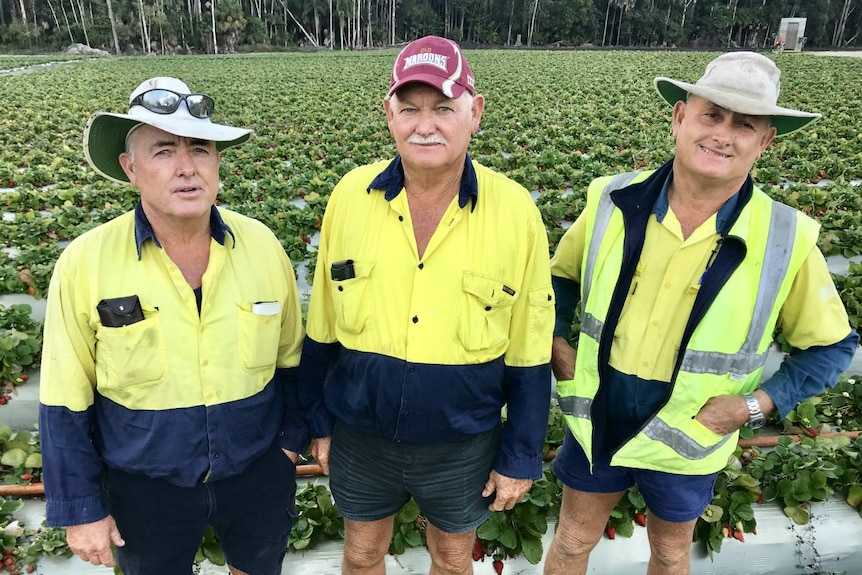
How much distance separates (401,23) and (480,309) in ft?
239

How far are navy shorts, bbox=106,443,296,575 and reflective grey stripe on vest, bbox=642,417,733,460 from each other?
4.13 ft

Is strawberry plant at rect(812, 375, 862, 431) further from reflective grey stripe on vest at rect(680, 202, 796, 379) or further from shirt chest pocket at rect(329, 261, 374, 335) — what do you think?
shirt chest pocket at rect(329, 261, 374, 335)

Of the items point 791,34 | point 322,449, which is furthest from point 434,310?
point 791,34

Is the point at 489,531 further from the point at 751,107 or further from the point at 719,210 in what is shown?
the point at 751,107

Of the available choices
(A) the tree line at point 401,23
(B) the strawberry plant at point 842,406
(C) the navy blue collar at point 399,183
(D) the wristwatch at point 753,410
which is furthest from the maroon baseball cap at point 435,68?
(A) the tree line at point 401,23

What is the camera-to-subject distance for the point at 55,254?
530 centimetres

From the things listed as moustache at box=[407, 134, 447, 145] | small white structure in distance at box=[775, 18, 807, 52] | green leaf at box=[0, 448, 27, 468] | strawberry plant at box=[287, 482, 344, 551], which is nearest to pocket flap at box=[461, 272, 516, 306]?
moustache at box=[407, 134, 447, 145]

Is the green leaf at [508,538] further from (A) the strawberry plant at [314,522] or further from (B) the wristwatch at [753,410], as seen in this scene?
(B) the wristwatch at [753,410]

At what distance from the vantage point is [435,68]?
158cm

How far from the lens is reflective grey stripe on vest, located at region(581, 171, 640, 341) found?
6.40 feet

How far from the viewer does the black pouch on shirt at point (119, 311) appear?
1.64m

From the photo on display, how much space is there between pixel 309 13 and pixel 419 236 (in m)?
66.4

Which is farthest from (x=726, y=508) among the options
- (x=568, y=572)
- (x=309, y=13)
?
(x=309, y=13)

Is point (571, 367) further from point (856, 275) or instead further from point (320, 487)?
point (856, 275)
